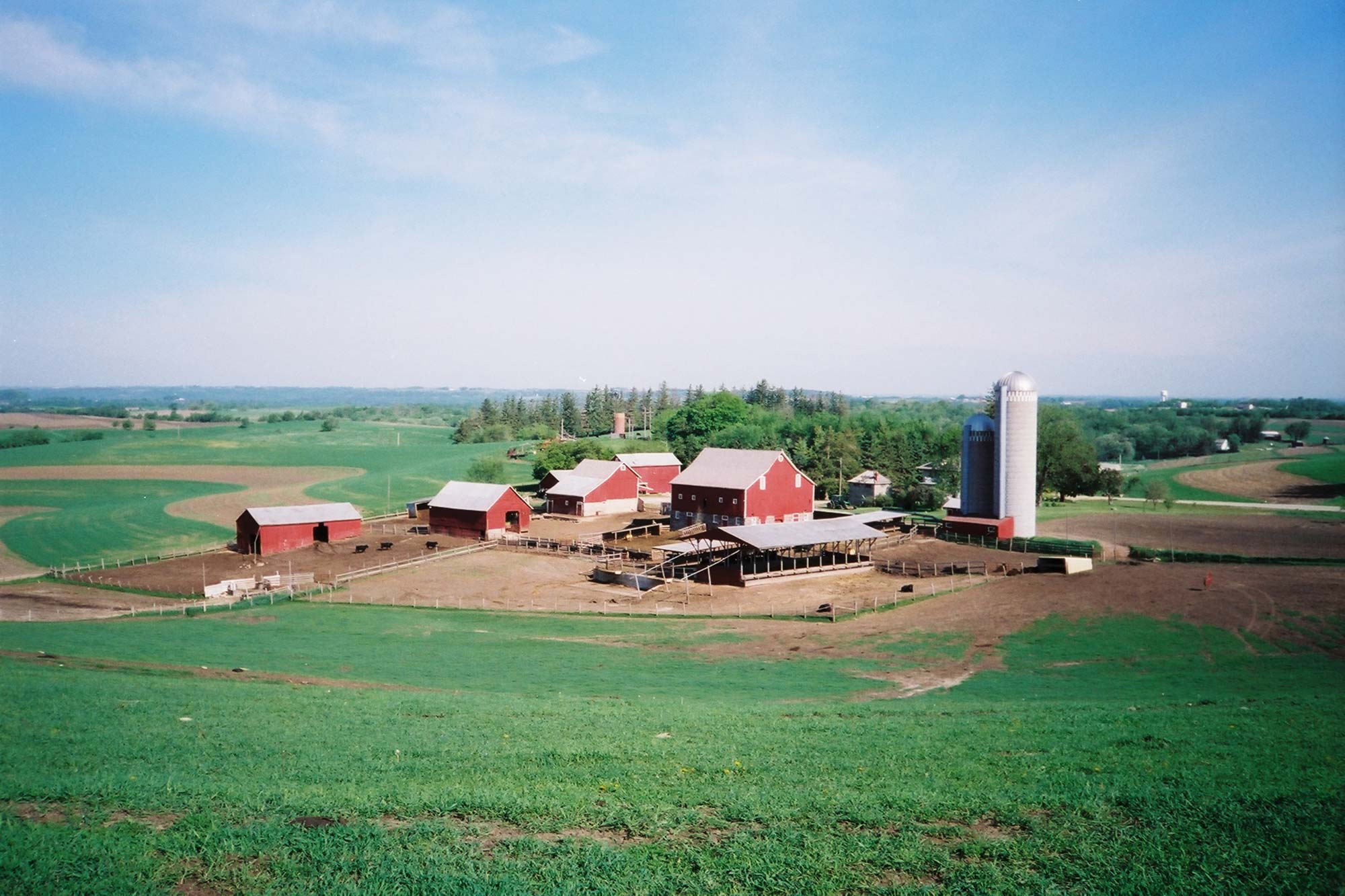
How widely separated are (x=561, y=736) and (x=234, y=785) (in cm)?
615

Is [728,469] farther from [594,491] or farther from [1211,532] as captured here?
[1211,532]

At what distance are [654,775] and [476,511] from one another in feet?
176

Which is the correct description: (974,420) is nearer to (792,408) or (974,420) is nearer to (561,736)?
(561,736)

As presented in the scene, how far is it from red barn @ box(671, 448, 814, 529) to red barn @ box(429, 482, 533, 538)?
1356cm

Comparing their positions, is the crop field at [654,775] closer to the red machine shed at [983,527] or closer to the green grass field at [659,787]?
the green grass field at [659,787]

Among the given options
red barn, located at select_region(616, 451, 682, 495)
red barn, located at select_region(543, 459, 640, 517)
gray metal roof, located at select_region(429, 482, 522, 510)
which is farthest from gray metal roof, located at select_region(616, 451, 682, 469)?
gray metal roof, located at select_region(429, 482, 522, 510)

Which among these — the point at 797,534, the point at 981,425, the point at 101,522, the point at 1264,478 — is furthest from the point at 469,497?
the point at 1264,478

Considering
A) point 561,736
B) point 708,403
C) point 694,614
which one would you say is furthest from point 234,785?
point 708,403

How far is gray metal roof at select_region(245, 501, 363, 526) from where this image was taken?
2306 inches

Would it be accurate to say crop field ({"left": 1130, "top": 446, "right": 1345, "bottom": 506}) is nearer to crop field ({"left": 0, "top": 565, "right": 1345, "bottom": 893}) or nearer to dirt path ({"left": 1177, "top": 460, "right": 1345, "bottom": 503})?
dirt path ({"left": 1177, "top": 460, "right": 1345, "bottom": 503})

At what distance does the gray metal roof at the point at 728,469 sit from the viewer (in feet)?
224

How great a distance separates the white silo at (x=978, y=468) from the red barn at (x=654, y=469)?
35.3 meters

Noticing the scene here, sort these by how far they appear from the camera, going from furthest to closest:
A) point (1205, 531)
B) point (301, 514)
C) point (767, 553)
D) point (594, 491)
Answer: point (594, 491)
point (1205, 531)
point (301, 514)
point (767, 553)

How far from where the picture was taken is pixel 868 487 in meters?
91.5
